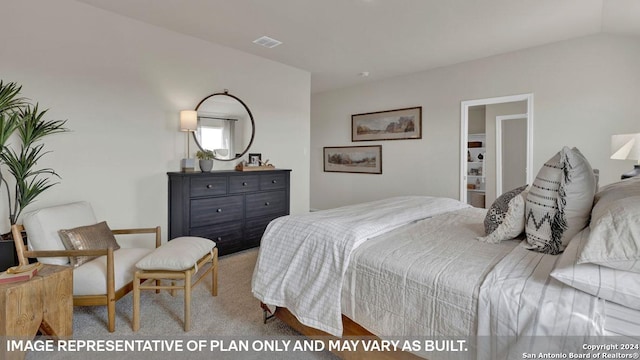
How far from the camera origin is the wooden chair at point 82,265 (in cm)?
202

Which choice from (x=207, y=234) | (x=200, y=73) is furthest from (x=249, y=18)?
(x=207, y=234)

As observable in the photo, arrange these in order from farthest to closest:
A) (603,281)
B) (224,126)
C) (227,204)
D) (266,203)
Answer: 1. (266,203)
2. (224,126)
3. (227,204)
4. (603,281)

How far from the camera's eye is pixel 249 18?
10.3 ft

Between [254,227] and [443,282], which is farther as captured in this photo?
[254,227]

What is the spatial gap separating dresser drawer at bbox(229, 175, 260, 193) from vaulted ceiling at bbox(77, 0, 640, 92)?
167 centimetres

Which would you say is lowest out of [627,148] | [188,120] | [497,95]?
[627,148]

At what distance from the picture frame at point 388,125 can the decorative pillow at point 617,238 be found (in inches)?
158

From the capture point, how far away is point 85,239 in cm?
229

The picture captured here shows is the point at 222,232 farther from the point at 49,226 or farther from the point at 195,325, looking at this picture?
the point at 49,226

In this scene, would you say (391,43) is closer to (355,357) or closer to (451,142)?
(451,142)

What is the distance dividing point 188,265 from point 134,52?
2415mm

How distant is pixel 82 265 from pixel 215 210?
1499 millimetres

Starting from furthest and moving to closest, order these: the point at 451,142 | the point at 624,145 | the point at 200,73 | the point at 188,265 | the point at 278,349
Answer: the point at 451,142 < the point at 200,73 < the point at 624,145 < the point at 188,265 < the point at 278,349

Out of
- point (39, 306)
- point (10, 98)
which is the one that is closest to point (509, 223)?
point (39, 306)
